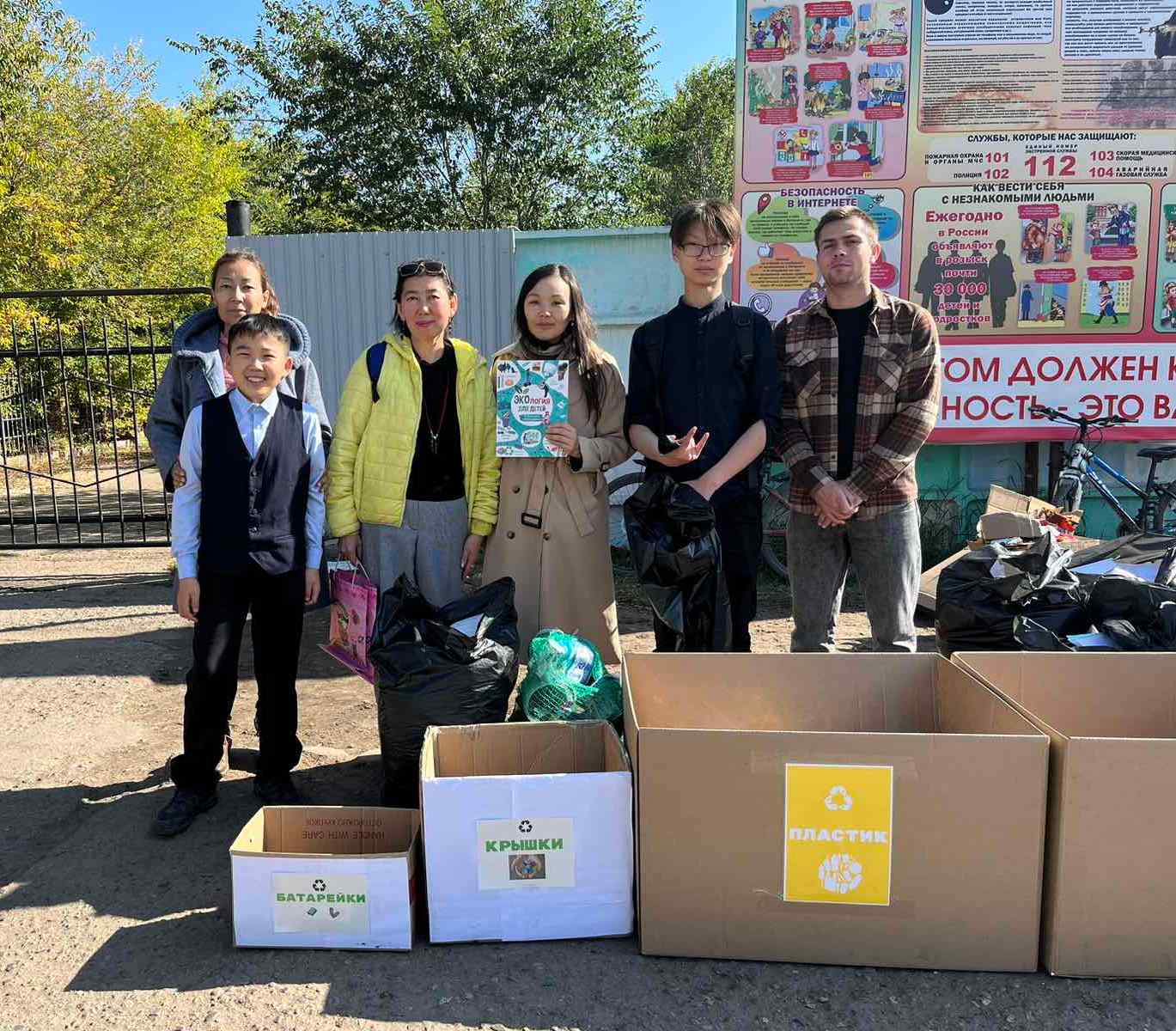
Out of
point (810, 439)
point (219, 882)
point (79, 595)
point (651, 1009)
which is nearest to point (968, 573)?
point (810, 439)

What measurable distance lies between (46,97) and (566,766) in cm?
1676

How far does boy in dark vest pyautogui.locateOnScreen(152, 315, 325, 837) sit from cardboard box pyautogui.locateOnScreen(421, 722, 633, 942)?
948 millimetres

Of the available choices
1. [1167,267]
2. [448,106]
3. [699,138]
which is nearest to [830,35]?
[1167,267]

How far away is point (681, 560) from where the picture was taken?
3.16 meters

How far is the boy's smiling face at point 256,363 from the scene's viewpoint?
3105mm

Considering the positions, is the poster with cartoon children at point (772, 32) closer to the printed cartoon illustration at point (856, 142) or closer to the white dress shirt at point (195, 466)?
the printed cartoon illustration at point (856, 142)

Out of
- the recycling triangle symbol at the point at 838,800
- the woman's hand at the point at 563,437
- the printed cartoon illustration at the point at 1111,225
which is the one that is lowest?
the recycling triangle symbol at the point at 838,800

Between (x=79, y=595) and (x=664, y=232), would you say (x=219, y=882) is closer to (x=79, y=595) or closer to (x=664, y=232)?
(x=79, y=595)

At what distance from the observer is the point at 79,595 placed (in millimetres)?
6535

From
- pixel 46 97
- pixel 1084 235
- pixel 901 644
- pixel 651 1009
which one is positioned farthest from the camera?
pixel 46 97

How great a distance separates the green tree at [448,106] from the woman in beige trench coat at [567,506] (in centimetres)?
1274

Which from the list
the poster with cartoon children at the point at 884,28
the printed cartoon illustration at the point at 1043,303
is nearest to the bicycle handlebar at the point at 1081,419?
the printed cartoon illustration at the point at 1043,303

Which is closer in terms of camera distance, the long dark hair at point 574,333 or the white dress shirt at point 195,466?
the white dress shirt at point 195,466

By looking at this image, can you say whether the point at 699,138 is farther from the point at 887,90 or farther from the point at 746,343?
the point at 746,343
